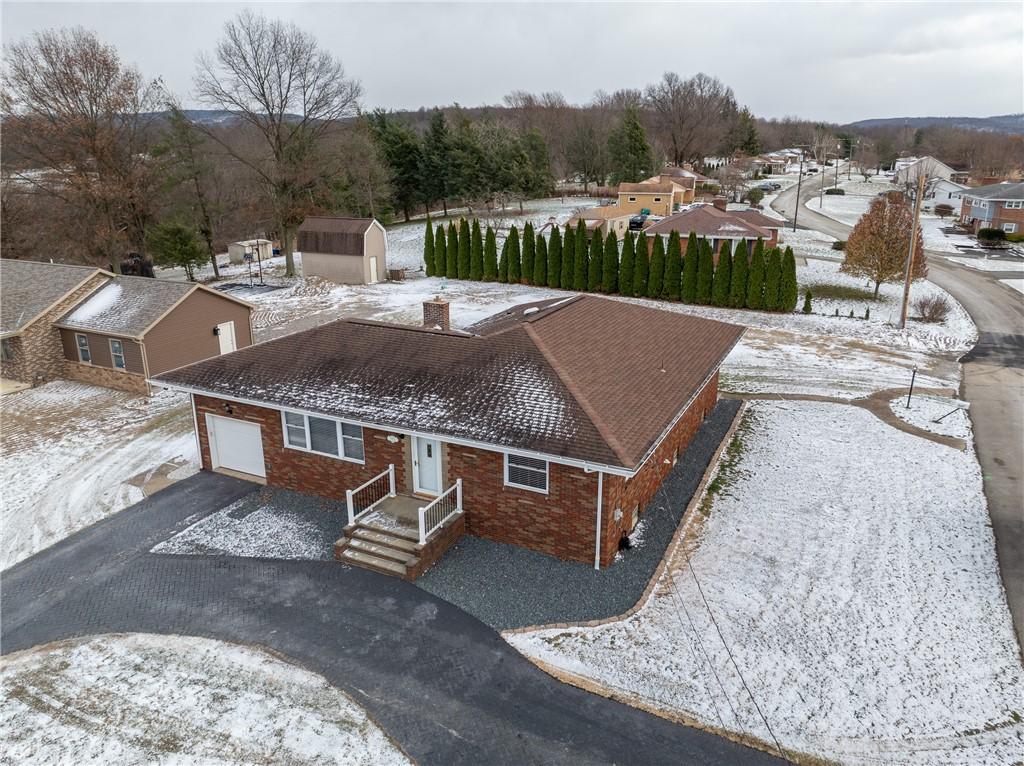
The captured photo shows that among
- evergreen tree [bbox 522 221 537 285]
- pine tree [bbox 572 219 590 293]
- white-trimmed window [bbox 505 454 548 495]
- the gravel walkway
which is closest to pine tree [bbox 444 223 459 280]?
evergreen tree [bbox 522 221 537 285]

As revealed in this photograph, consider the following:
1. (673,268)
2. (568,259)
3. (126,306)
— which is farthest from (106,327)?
(673,268)

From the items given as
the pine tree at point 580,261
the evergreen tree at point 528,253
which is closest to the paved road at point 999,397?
the pine tree at point 580,261

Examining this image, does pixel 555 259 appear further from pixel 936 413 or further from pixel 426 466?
pixel 426 466

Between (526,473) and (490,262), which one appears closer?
(526,473)

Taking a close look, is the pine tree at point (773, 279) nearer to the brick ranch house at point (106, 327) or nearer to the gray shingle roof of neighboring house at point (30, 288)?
the brick ranch house at point (106, 327)

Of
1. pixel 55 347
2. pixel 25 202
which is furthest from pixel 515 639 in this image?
pixel 25 202

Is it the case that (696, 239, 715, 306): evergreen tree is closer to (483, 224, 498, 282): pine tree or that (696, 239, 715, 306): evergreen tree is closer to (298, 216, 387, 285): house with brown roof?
(483, 224, 498, 282): pine tree

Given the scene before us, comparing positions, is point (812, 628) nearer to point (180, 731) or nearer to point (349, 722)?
point (349, 722)
